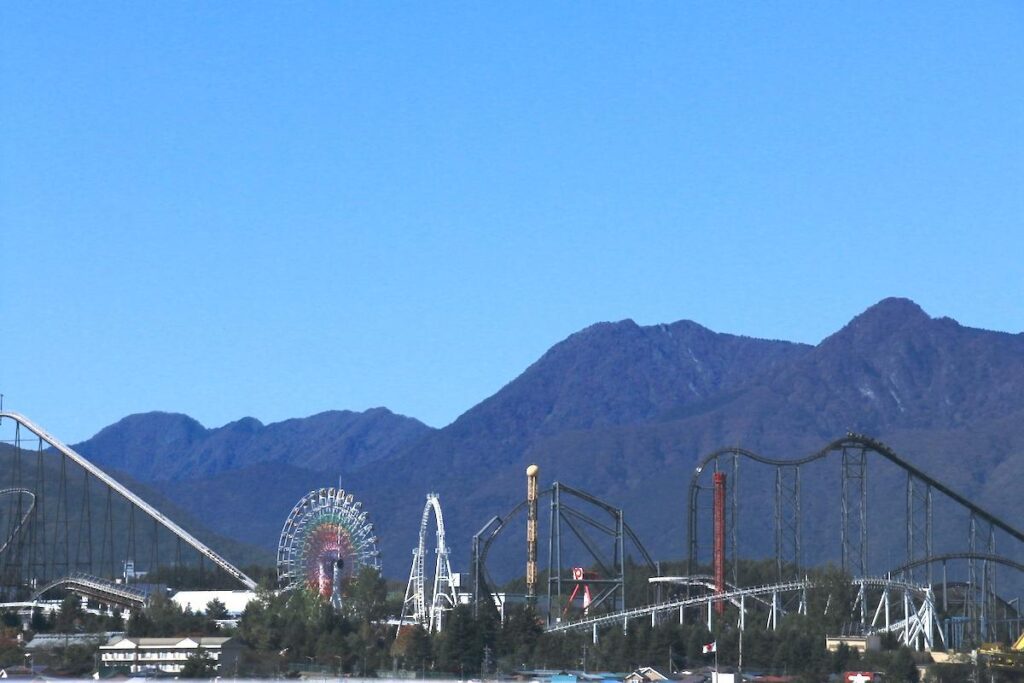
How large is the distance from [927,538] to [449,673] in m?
46.3

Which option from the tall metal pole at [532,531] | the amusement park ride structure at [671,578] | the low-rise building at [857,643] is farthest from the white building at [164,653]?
the low-rise building at [857,643]

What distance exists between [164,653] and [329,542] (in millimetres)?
39084

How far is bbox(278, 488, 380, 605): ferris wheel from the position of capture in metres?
162

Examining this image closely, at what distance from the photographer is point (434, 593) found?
528 ft

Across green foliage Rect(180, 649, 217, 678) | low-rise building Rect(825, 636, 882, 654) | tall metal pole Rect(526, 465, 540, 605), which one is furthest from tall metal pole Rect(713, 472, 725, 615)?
green foliage Rect(180, 649, 217, 678)

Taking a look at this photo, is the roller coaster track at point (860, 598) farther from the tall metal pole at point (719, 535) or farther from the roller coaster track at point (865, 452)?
the tall metal pole at point (719, 535)

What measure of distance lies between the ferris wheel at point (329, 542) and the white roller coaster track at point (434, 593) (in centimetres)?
455

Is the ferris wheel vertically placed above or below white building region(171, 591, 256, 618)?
above

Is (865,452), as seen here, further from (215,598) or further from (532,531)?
(215,598)

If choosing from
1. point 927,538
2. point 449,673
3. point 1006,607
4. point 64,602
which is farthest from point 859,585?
point 64,602

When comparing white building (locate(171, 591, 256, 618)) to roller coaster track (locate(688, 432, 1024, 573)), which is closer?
roller coaster track (locate(688, 432, 1024, 573))

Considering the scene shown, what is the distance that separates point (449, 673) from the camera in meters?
123

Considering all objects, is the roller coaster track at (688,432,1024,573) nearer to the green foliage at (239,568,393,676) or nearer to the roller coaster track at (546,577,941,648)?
the roller coaster track at (546,577,941,648)

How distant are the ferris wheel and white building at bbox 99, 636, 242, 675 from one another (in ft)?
109
